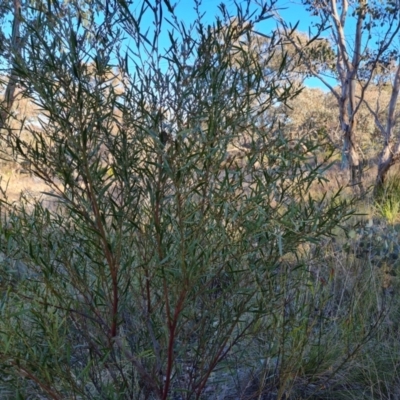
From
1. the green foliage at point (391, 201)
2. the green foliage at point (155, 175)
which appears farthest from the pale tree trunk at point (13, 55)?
the green foliage at point (391, 201)

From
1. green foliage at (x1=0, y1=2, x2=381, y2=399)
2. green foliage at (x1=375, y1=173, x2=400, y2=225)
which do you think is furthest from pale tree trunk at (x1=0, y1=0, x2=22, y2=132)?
green foliage at (x1=375, y1=173, x2=400, y2=225)

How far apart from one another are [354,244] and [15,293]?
2644 millimetres

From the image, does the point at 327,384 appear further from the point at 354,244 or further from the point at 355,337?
the point at 354,244

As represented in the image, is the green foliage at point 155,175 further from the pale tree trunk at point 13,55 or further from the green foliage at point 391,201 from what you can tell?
the green foliage at point 391,201

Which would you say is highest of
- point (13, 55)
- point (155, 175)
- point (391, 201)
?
point (391, 201)

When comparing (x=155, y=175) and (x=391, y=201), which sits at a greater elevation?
(x=391, y=201)

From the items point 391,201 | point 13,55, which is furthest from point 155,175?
point 391,201

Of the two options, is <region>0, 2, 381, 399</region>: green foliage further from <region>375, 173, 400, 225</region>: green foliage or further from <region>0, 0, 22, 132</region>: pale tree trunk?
<region>375, 173, 400, 225</region>: green foliage

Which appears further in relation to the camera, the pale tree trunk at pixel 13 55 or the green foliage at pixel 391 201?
the green foliage at pixel 391 201

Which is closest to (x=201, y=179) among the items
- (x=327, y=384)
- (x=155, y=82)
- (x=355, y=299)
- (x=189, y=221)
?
(x=189, y=221)

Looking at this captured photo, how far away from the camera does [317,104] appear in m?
18.2

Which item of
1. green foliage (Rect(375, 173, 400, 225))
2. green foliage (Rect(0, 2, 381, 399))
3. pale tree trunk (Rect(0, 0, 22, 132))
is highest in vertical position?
green foliage (Rect(375, 173, 400, 225))

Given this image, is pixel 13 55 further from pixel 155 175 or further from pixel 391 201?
pixel 391 201

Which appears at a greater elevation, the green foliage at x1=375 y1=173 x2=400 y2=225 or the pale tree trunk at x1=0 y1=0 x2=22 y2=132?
the green foliage at x1=375 y1=173 x2=400 y2=225
